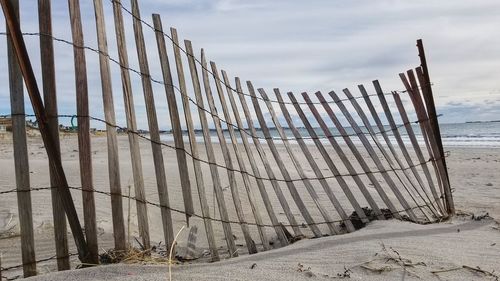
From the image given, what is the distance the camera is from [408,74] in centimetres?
474

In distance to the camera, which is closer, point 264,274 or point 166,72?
point 264,274

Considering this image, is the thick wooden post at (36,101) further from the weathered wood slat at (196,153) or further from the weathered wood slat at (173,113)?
the weathered wood slat at (196,153)

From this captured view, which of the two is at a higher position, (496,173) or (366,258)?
(496,173)

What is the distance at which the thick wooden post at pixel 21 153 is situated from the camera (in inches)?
102

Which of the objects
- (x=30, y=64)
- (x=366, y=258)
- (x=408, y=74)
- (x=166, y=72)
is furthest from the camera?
(x=408, y=74)

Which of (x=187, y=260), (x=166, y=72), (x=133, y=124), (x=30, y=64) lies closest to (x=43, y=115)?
(x=30, y=64)

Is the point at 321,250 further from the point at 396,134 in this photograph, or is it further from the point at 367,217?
the point at 396,134

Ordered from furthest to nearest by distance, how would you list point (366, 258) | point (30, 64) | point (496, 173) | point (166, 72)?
point (496, 173), point (166, 72), point (366, 258), point (30, 64)

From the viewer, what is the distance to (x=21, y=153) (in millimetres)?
2617

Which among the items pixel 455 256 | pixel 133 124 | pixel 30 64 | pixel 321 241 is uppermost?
pixel 30 64

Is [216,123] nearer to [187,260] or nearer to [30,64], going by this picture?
[187,260]

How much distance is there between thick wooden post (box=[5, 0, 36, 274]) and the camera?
2592mm

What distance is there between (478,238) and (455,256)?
722 millimetres

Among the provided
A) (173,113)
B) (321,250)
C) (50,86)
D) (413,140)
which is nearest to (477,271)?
(321,250)
